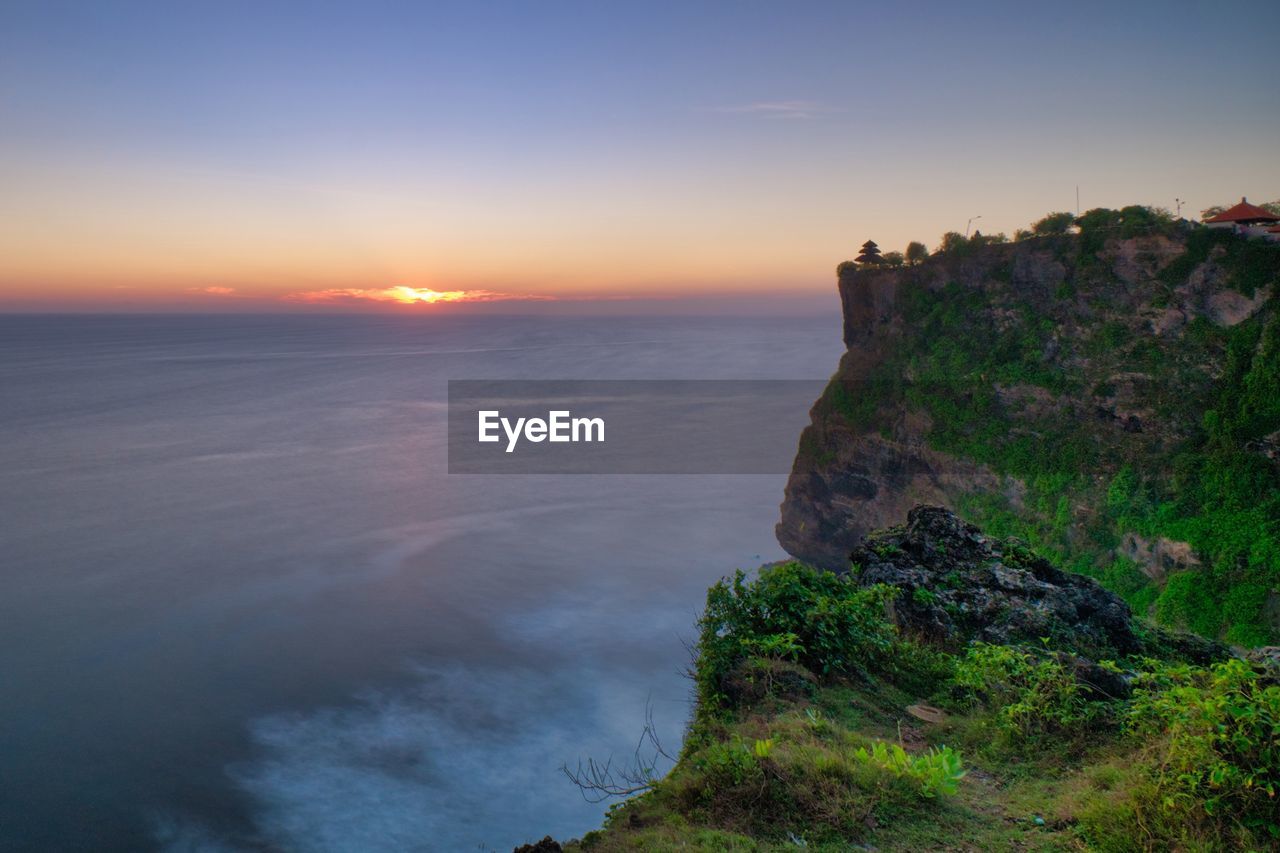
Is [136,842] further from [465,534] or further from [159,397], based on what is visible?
[159,397]

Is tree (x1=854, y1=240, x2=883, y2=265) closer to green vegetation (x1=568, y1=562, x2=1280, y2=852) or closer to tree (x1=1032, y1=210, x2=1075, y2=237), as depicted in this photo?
tree (x1=1032, y1=210, x2=1075, y2=237)

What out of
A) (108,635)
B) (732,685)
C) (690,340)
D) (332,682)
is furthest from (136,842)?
(690,340)

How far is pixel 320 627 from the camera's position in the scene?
3788 centimetres

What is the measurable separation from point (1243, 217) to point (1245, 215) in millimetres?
154

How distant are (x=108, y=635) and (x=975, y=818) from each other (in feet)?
136

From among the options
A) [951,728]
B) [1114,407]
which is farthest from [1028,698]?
[1114,407]

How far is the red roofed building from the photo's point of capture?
32062 millimetres

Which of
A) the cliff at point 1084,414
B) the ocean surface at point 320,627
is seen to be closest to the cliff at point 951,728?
the ocean surface at point 320,627

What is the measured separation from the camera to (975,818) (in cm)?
547

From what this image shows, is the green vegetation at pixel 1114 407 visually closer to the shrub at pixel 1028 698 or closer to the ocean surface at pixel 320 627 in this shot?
the ocean surface at pixel 320 627

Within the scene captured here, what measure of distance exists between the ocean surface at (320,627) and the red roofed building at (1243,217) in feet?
103

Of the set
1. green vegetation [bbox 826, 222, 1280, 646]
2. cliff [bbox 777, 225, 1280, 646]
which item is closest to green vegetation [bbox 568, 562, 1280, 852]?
green vegetation [bbox 826, 222, 1280, 646]

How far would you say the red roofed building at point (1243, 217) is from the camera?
3206 cm

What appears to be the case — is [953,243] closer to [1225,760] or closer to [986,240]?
[986,240]
